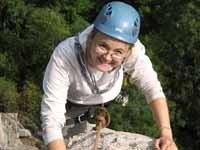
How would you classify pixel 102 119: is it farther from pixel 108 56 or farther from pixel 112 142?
pixel 108 56

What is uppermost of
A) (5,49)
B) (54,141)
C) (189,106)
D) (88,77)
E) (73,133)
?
(88,77)

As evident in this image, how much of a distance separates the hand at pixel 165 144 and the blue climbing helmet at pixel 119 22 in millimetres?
463

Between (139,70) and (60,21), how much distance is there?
6417 millimetres

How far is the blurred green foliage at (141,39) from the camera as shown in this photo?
8.26m

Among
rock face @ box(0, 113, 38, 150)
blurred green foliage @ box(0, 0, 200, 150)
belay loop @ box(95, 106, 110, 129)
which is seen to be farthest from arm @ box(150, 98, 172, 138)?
blurred green foliage @ box(0, 0, 200, 150)

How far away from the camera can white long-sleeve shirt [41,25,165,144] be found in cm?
247

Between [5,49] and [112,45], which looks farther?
[5,49]

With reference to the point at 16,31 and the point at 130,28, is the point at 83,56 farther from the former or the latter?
the point at 16,31

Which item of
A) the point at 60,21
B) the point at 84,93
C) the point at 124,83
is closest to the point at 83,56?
the point at 84,93

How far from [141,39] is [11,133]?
559cm

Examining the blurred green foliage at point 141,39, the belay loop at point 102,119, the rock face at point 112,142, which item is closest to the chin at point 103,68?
the belay loop at point 102,119

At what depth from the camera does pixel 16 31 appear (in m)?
9.30

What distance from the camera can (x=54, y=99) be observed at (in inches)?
97.3

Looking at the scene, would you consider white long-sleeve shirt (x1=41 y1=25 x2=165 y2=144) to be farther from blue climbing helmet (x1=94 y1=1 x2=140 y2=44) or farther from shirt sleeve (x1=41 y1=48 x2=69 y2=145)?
blue climbing helmet (x1=94 y1=1 x2=140 y2=44)
